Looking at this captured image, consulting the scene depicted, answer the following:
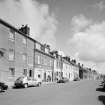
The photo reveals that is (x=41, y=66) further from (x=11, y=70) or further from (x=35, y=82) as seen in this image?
(x=35, y=82)

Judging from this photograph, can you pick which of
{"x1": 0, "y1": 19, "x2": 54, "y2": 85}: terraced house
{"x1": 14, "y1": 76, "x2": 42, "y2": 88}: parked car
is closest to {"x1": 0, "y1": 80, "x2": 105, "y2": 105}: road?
{"x1": 14, "y1": 76, "x2": 42, "y2": 88}: parked car

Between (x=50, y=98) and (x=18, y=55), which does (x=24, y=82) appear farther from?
(x=50, y=98)

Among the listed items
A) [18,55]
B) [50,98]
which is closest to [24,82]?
[18,55]

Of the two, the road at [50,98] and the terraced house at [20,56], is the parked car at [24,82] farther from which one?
the road at [50,98]

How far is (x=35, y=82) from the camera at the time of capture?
27109 mm

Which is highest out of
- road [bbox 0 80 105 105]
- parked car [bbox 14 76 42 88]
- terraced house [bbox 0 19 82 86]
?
terraced house [bbox 0 19 82 86]

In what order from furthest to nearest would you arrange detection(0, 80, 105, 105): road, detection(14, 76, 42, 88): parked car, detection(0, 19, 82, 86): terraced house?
1. detection(0, 19, 82, 86): terraced house
2. detection(14, 76, 42, 88): parked car
3. detection(0, 80, 105, 105): road

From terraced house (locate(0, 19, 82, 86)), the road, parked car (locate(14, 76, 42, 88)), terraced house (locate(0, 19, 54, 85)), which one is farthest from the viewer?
terraced house (locate(0, 19, 82, 86))

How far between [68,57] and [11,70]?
5270 centimetres

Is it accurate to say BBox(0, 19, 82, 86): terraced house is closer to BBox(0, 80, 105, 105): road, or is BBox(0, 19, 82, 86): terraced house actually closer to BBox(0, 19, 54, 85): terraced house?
BBox(0, 19, 54, 85): terraced house

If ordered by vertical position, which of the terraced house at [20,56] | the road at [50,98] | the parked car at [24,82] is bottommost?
the road at [50,98]

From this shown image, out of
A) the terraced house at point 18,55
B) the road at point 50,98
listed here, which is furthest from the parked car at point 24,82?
the road at point 50,98

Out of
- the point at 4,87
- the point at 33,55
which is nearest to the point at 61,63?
the point at 33,55

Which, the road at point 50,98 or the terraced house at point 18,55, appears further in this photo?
the terraced house at point 18,55
